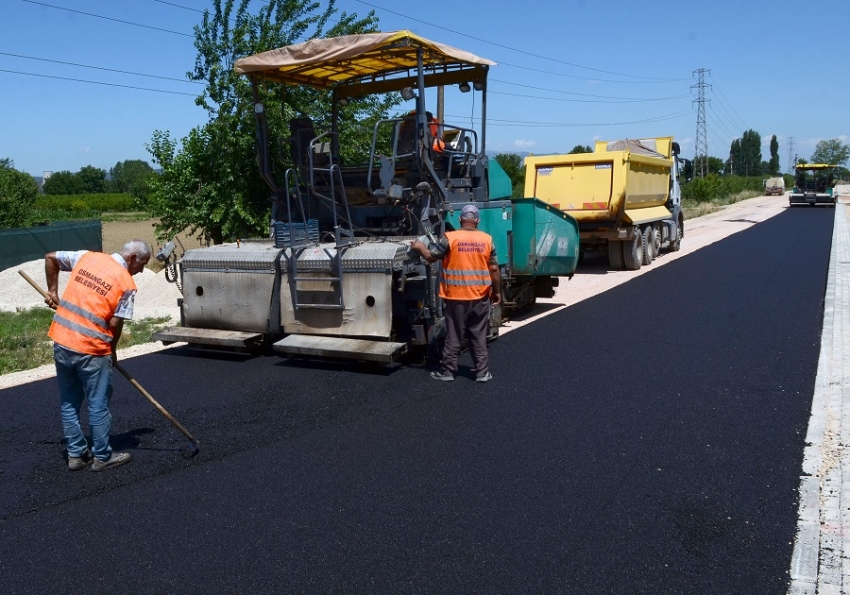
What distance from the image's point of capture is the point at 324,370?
283 inches

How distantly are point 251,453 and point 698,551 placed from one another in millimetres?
2731

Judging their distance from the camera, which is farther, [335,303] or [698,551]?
[335,303]

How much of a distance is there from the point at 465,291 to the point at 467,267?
8.1 inches

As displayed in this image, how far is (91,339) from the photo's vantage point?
4.68 meters

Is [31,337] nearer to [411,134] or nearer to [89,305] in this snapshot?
[411,134]

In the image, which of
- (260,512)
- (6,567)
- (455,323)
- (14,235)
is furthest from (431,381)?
(14,235)

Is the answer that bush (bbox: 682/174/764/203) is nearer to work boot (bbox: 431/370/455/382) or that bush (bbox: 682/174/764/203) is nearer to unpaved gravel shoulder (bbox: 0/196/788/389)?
unpaved gravel shoulder (bbox: 0/196/788/389)

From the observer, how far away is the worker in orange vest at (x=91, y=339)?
466cm

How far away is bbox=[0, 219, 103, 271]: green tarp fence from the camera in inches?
671

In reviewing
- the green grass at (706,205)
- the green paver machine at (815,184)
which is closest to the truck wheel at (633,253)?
the green grass at (706,205)

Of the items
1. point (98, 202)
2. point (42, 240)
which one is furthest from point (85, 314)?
point (98, 202)

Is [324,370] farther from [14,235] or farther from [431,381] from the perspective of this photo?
[14,235]

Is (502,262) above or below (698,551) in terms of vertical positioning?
above

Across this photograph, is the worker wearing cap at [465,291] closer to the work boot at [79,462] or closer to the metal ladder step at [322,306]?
the metal ladder step at [322,306]
